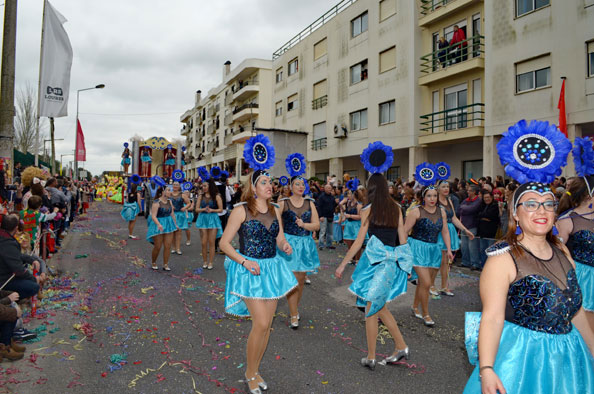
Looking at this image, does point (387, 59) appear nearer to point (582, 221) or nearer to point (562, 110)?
point (562, 110)

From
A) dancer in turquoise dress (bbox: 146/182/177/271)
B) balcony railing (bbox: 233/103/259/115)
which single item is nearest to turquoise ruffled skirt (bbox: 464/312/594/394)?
dancer in turquoise dress (bbox: 146/182/177/271)

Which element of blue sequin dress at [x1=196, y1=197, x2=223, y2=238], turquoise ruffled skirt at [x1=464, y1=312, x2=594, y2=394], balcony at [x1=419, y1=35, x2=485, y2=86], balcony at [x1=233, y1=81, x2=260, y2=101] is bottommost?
turquoise ruffled skirt at [x1=464, y1=312, x2=594, y2=394]

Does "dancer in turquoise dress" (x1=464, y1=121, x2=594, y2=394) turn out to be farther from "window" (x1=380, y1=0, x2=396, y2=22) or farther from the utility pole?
"window" (x1=380, y1=0, x2=396, y2=22)

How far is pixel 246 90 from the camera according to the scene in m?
41.3

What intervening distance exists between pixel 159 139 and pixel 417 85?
16186 millimetres

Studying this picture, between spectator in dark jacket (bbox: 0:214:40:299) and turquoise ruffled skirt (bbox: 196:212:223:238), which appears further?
turquoise ruffled skirt (bbox: 196:212:223:238)

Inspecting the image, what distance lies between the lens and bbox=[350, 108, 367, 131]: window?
24.6 meters

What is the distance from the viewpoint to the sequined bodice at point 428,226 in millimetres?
6113

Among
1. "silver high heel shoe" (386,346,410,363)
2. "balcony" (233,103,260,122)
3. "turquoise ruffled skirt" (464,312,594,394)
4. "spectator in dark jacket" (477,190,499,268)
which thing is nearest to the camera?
"turquoise ruffled skirt" (464,312,594,394)

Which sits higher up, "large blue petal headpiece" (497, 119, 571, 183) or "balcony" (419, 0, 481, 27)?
"balcony" (419, 0, 481, 27)

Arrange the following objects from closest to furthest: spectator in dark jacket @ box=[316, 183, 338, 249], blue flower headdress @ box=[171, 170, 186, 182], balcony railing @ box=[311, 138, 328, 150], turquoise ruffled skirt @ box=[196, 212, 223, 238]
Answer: turquoise ruffled skirt @ box=[196, 212, 223, 238], blue flower headdress @ box=[171, 170, 186, 182], spectator in dark jacket @ box=[316, 183, 338, 249], balcony railing @ box=[311, 138, 328, 150]

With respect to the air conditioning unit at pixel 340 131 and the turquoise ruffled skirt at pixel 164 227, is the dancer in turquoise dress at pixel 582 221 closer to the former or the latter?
the turquoise ruffled skirt at pixel 164 227

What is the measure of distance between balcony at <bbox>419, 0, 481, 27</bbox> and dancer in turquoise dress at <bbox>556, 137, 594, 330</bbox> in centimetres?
1582

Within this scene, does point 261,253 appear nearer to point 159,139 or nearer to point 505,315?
point 505,315
